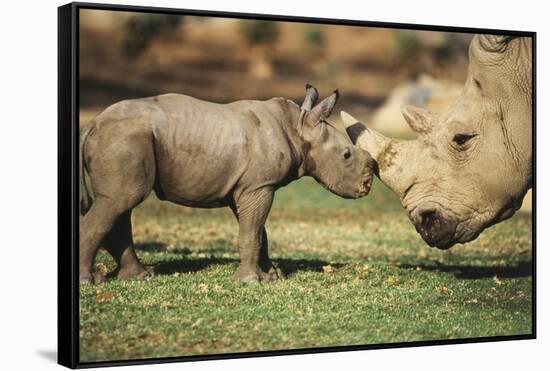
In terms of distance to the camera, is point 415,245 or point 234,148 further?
point 415,245

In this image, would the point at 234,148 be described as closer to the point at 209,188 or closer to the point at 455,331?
the point at 209,188

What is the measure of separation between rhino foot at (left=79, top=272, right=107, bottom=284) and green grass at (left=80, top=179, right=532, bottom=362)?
7 centimetres

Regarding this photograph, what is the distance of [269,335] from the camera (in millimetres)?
11836

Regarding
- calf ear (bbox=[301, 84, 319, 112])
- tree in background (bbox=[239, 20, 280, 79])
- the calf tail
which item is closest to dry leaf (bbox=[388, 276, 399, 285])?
calf ear (bbox=[301, 84, 319, 112])

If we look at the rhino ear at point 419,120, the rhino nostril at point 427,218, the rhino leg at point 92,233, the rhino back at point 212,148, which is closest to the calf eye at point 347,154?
the rhino back at point 212,148

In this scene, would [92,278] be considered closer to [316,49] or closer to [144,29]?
[144,29]

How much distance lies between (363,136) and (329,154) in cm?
69

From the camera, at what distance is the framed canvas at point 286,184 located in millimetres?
11344

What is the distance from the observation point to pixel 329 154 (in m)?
12.4

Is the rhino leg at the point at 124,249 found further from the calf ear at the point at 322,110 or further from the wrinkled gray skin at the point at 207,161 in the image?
the calf ear at the point at 322,110

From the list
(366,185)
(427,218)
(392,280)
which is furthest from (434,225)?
(366,185)

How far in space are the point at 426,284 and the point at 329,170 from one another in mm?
1741

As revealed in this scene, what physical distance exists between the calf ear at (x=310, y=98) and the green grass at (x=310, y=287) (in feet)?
5.36

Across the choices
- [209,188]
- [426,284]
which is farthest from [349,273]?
[209,188]
